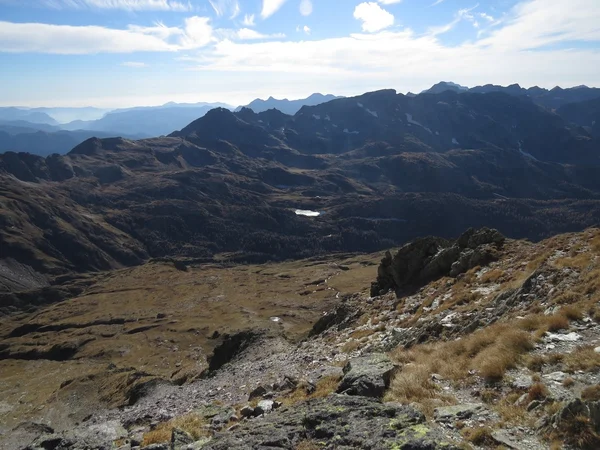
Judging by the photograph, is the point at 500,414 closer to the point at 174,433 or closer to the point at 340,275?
the point at 174,433

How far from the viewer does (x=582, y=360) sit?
12016 millimetres

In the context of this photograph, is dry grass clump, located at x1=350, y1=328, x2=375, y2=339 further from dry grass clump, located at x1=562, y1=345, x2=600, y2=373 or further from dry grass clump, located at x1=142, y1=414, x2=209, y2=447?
dry grass clump, located at x1=562, y1=345, x2=600, y2=373

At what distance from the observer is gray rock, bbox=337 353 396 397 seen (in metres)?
13.1

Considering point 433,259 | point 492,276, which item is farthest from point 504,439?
point 433,259

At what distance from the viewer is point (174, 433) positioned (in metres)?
12.7

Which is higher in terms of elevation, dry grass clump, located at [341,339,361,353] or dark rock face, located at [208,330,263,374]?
dry grass clump, located at [341,339,361,353]

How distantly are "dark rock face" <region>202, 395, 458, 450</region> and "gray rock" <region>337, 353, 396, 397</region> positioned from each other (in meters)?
0.88

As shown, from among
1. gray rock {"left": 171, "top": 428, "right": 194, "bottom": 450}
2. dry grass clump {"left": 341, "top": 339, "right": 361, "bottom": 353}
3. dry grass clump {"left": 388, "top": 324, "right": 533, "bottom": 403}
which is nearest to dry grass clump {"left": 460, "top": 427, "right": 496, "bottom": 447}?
dry grass clump {"left": 388, "top": 324, "right": 533, "bottom": 403}

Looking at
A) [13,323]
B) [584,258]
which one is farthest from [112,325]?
[584,258]

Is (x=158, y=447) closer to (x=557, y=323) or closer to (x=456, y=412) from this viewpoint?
(x=456, y=412)

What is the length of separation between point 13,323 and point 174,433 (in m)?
183

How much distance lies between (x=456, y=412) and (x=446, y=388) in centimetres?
219

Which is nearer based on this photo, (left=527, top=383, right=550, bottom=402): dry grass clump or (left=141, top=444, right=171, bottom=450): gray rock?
(left=527, top=383, right=550, bottom=402): dry grass clump

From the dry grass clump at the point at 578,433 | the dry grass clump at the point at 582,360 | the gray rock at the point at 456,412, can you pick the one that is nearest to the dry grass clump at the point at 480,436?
the gray rock at the point at 456,412
